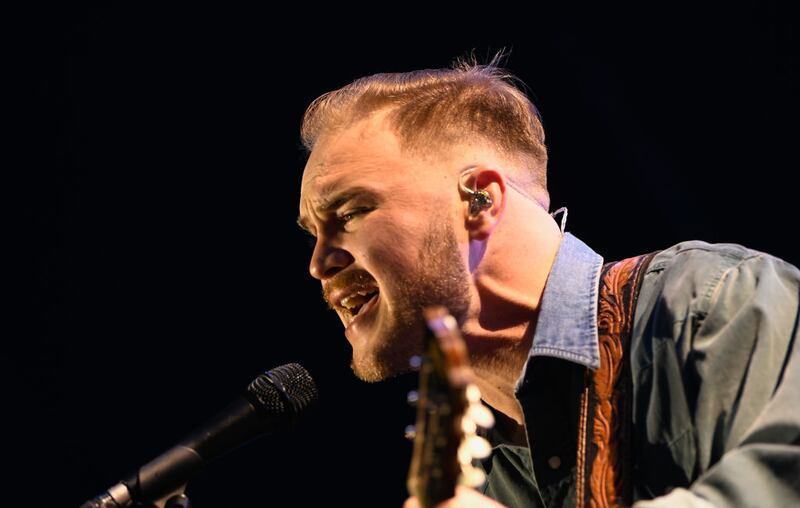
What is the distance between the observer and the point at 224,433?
75.2 inches

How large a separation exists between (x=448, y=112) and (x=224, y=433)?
3.51 feet

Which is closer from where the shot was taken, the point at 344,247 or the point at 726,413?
the point at 726,413

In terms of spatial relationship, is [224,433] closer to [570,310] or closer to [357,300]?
[357,300]

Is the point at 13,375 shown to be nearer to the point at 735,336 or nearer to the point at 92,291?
the point at 92,291

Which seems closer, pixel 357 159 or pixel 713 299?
pixel 713 299

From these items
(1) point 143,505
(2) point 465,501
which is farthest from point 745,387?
(1) point 143,505

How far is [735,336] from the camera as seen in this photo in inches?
65.3

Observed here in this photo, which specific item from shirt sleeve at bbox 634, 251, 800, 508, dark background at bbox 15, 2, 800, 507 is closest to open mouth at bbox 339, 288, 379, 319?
shirt sleeve at bbox 634, 251, 800, 508

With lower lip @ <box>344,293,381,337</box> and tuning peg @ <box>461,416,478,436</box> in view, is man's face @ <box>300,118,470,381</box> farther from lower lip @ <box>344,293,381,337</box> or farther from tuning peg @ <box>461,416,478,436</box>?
tuning peg @ <box>461,416,478,436</box>

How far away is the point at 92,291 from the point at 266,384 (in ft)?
5.58

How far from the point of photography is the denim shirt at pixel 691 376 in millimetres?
1397

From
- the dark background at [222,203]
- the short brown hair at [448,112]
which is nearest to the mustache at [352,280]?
the short brown hair at [448,112]

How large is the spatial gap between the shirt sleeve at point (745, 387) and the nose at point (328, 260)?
2.84 feet

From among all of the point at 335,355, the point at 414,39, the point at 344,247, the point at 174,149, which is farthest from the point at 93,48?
the point at 344,247
